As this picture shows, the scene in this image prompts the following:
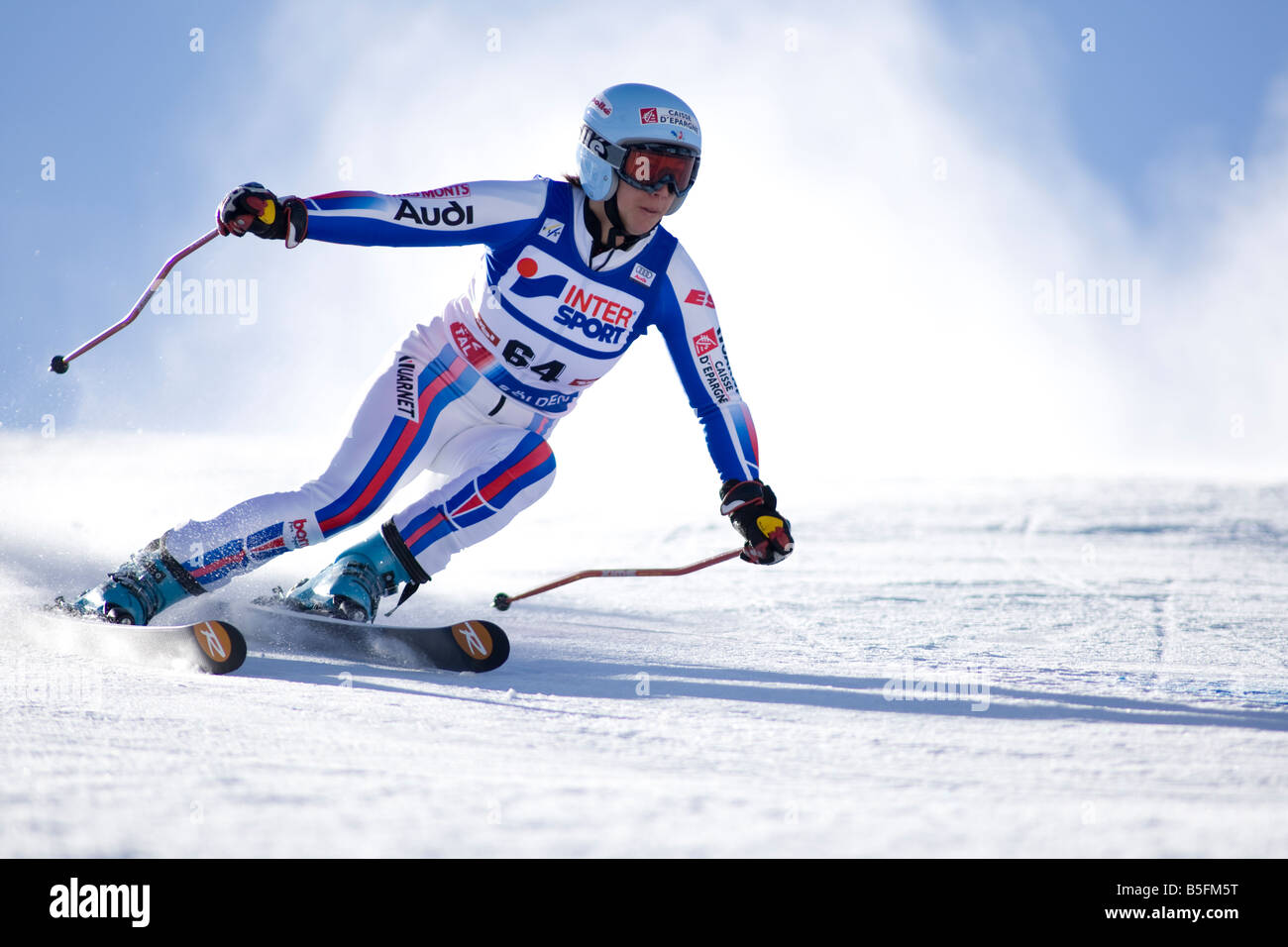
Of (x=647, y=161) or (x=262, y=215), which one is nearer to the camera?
(x=262, y=215)

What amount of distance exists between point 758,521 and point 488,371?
93 centimetres

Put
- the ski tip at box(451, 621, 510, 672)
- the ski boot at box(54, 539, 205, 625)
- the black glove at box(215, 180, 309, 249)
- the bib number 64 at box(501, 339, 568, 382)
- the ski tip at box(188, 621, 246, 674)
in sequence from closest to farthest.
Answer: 1. the ski tip at box(188, 621, 246, 674)
2. the black glove at box(215, 180, 309, 249)
3. the ski tip at box(451, 621, 510, 672)
4. the ski boot at box(54, 539, 205, 625)
5. the bib number 64 at box(501, 339, 568, 382)

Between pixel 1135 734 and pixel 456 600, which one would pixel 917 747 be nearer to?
pixel 1135 734

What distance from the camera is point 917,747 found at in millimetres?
2129

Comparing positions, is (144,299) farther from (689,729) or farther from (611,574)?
(689,729)

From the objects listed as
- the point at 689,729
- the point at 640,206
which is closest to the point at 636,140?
the point at 640,206

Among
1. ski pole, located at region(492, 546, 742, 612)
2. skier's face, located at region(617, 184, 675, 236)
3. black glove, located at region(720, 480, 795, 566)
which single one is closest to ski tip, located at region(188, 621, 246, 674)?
ski pole, located at region(492, 546, 742, 612)

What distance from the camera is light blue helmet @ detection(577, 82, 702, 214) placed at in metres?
3.14

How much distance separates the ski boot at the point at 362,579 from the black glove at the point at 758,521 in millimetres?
981

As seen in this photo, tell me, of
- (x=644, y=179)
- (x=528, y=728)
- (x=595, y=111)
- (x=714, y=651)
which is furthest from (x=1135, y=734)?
(x=595, y=111)

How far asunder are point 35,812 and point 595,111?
7.91ft

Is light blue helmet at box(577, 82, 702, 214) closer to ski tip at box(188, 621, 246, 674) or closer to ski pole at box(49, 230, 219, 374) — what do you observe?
ski pole at box(49, 230, 219, 374)

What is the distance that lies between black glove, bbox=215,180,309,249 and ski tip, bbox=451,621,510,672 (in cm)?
116

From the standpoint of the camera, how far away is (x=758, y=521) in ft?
10.8
